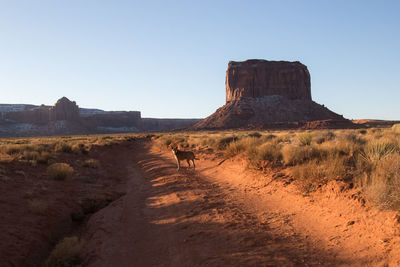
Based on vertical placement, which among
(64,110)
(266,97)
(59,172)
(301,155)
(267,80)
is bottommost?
(59,172)

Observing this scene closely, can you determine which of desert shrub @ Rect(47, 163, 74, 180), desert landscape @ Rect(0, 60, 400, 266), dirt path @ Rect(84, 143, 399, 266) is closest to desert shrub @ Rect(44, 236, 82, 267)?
desert landscape @ Rect(0, 60, 400, 266)

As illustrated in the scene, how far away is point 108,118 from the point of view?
145 meters

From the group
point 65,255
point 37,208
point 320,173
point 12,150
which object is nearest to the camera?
point 65,255

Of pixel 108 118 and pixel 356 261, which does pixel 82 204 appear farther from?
pixel 108 118

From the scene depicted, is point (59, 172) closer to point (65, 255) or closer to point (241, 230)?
point (65, 255)

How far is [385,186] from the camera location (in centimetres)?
486

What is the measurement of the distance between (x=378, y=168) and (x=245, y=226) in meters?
3.44

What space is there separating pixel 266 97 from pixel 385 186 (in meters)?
109

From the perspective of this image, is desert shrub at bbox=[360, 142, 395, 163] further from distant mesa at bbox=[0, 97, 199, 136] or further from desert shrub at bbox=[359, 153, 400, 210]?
distant mesa at bbox=[0, 97, 199, 136]

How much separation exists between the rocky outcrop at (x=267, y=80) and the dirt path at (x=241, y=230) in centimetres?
10556

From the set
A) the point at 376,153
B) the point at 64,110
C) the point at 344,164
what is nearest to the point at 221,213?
the point at 344,164

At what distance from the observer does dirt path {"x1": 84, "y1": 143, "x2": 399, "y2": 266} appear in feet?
13.9

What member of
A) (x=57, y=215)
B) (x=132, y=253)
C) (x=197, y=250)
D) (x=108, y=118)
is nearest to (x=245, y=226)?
(x=197, y=250)

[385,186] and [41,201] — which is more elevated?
[385,186]
